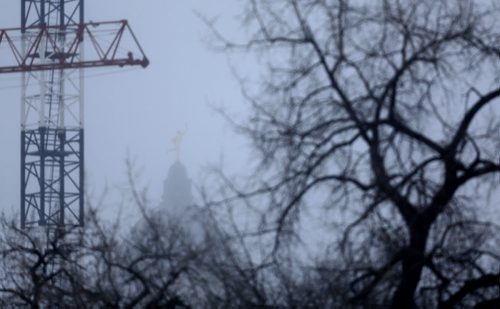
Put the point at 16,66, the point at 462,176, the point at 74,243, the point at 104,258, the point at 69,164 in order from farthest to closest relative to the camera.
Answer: the point at 16,66
the point at 69,164
the point at 74,243
the point at 104,258
the point at 462,176

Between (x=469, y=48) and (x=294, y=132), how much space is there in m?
2.11

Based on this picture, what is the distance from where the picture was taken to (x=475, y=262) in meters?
12.3

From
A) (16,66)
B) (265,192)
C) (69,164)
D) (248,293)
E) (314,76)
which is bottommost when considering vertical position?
(248,293)

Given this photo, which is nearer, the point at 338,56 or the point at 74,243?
the point at 338,56

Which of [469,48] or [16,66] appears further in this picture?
[16,66]

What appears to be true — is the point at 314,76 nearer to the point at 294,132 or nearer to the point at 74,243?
the point at 294,132

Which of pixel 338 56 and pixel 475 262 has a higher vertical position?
pixel 338 56

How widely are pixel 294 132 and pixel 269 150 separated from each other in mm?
343

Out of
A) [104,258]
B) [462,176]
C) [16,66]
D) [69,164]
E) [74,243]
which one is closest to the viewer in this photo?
[462,176]

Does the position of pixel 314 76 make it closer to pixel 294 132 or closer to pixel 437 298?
pixel 294 132

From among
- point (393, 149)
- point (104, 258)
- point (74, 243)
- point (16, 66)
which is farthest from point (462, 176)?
point (16, 66)

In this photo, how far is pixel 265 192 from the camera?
1280 centimetres

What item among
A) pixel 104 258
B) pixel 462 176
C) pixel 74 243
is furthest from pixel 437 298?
pixel 74 243

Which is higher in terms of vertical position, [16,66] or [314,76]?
[16,66]
